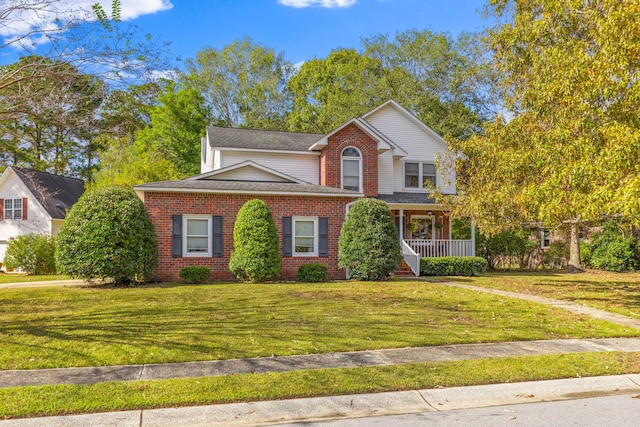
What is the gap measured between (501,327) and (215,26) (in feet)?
53.1

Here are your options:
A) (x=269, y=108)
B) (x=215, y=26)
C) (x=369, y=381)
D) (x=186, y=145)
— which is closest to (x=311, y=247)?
(x=215, y=26)

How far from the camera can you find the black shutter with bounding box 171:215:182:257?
17156 millimetres

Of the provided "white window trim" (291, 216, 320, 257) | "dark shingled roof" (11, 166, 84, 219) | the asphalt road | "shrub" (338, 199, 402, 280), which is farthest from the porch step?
"dark shingled roof" (11, 166, 84, 219)

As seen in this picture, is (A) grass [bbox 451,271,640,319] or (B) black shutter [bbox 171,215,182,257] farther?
(B) black shutter [bbox 171,215,182,257]

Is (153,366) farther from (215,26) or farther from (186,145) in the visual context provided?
(186,145)

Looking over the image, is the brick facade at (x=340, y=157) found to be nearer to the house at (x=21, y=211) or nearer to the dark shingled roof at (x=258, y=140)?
the dark shingled roof at (x=258, y=140)

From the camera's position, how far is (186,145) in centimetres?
3553

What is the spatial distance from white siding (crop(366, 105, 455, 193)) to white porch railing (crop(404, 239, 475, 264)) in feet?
10.6

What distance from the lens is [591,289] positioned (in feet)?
53.0

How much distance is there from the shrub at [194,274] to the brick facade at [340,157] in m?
7.55

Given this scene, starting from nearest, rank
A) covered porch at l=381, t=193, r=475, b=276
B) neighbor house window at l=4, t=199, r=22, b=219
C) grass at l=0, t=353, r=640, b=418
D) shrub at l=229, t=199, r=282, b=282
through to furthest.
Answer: grass at l=0, t=353, r=640, b=418 → shrub at l=229, t=199, r=282, b=282 → covered porch at l=381, t=193, r=475, b=276 → neighbor house window at l=4, t=199, r=22, b=219

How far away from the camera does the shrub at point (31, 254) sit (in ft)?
74.7

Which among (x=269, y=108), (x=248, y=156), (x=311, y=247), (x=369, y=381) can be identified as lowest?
(x=369, y=381)

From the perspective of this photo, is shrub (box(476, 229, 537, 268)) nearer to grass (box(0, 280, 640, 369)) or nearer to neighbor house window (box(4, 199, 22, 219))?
grass (box(0, 280, 640, 369))
